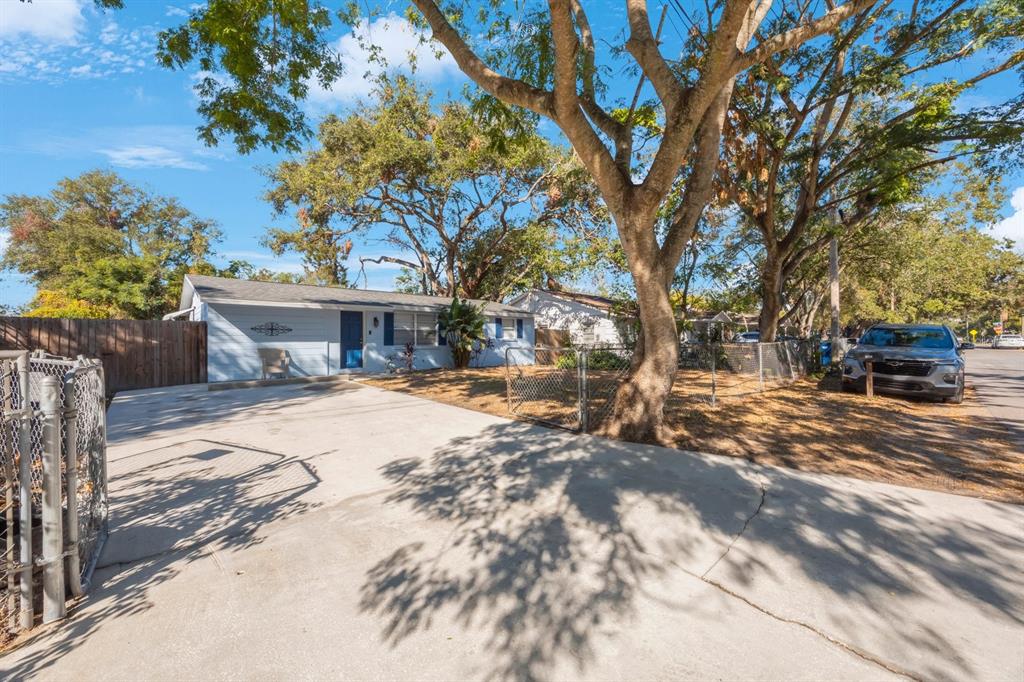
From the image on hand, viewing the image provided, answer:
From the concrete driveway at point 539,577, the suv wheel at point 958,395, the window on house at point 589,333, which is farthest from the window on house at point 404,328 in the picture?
the suv wheel at point 958,395

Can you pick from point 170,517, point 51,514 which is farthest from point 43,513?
point 170,517

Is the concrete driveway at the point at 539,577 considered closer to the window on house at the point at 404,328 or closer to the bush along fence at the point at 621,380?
the bush along fence at the point at 621,380

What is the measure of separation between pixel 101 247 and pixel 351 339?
22.4 m

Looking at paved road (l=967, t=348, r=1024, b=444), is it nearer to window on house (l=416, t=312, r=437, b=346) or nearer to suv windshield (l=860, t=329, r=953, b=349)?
suv windshield (l=860, t=329, r=953, b=349)

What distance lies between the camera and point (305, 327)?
13281mm

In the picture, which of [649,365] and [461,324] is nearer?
[649,365]

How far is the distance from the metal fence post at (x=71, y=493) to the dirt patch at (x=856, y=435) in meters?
5.71

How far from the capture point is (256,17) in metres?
6.14

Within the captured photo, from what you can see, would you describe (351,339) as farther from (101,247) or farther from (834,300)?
(101,247)

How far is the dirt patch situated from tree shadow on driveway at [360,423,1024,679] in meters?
0.63

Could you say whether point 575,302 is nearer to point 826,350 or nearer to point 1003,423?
point 826,350

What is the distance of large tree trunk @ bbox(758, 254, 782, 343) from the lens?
12.3 metres

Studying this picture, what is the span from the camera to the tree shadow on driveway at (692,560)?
2131 mm

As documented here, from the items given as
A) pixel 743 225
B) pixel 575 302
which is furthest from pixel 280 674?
pixel 743 225
